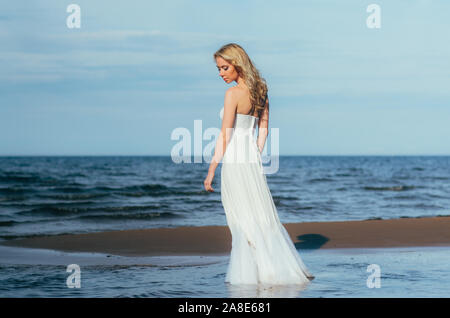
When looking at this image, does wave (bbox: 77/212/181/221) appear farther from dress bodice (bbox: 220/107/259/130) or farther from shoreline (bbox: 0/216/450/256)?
dress bodice (bbox: 220/107/259/130)

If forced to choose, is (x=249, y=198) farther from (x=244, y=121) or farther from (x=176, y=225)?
(x=176, y=225)

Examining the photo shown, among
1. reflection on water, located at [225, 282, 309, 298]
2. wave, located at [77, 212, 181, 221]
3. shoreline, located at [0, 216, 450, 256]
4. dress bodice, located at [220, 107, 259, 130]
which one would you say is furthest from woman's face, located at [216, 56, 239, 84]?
wave, located at [77, 212, 181, 221]

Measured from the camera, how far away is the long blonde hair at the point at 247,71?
587 cm

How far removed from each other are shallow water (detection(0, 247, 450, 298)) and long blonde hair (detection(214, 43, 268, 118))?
1.84 meters

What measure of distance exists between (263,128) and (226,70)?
2.59 ft

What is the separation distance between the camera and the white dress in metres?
6.12

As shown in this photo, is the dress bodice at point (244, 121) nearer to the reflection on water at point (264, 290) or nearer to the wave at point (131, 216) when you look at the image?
the reflection on water at point (264, 290)

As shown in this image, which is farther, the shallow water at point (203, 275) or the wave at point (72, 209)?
the wave at point (72, 209)

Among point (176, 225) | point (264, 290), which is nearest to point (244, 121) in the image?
point (264, 290)

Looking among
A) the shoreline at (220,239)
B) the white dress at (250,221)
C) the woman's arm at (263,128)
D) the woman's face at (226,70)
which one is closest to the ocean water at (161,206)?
the shoreline at (220,239)

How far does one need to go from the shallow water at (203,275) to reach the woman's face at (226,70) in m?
2.04

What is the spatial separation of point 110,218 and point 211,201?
4.88 m
